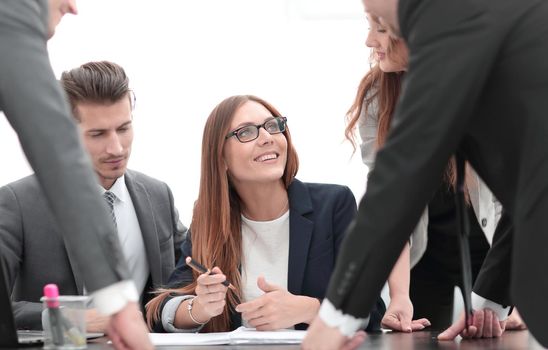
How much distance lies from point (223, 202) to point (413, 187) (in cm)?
143

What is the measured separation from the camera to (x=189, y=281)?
2656 millimetres

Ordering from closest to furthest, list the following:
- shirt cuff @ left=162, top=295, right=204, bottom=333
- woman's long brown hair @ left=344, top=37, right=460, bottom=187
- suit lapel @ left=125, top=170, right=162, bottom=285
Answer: shirt cuff @ left=162, top=295, right=204, bottom=333 → woman's long brown hair @ left=344, top=37, right=460, bottom=187 → suit lapel @ left=125, top=170, right=162, bottom=285

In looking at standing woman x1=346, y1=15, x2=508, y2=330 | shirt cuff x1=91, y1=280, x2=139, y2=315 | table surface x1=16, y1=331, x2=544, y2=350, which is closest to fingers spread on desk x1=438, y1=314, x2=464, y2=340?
table surface x1=16, y1=331, x2=544, y2=350

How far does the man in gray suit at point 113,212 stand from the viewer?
2775 millimetres

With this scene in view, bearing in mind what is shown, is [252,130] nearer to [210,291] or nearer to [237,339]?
[210,291]

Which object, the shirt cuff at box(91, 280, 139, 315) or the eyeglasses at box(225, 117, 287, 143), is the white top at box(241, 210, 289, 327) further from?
the shirt cuff at box(91, 280, 139, 315)

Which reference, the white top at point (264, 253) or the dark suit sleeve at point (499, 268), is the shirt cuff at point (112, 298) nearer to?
the dark suit sleeve at point (499, 268)

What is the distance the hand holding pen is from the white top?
236 mm

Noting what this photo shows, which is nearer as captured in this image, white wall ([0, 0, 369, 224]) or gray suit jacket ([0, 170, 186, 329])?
gray suit jacket ([0, 170, 186, 329])

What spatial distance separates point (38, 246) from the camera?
2781mm

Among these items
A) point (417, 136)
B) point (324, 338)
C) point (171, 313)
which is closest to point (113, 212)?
point (171, 313)

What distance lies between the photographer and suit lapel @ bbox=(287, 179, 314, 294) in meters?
2.64

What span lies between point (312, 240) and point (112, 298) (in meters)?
1.34

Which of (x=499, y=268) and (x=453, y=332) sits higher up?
(x=499, y=268)
